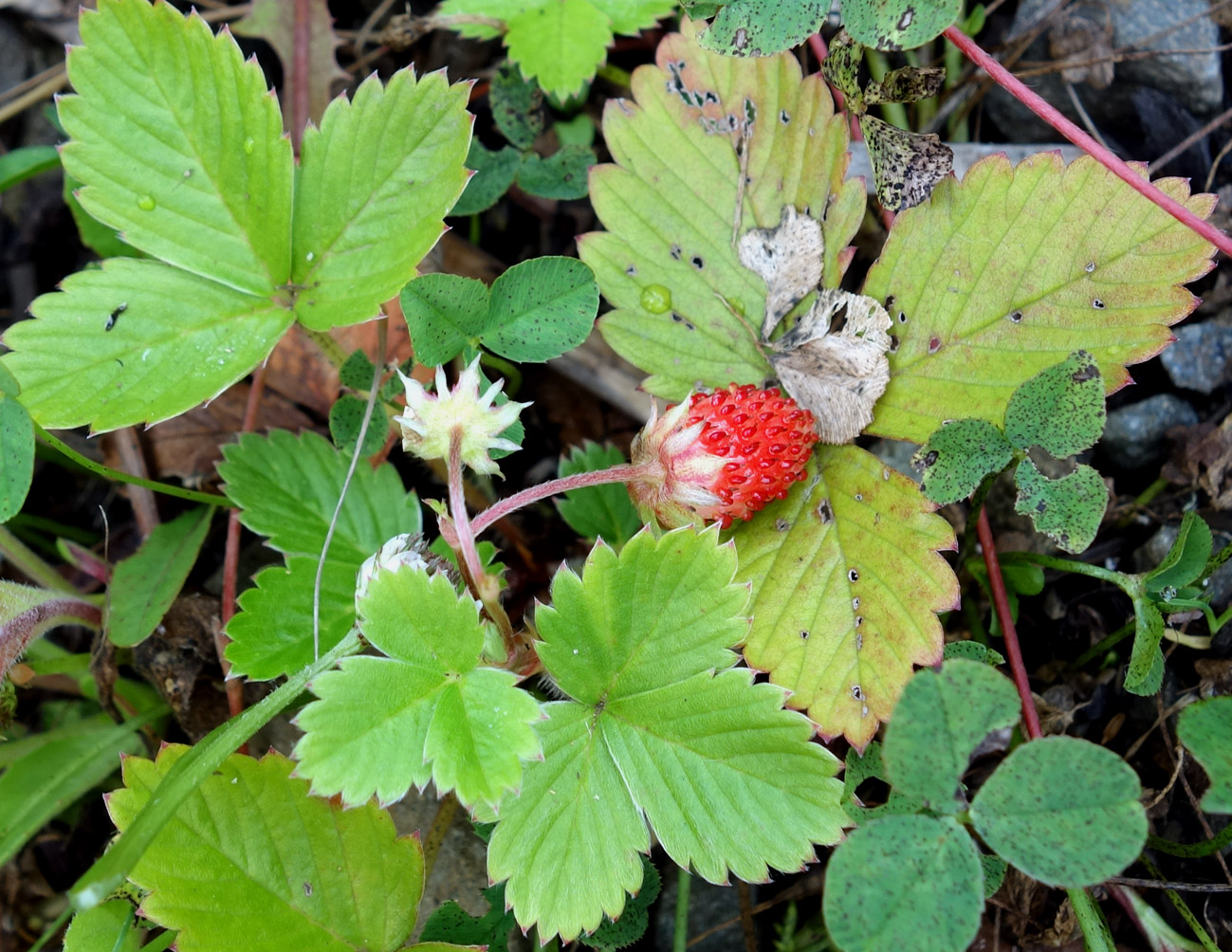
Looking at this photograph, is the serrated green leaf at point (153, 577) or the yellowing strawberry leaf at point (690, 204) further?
the serrated green leaf at point (153, 577)

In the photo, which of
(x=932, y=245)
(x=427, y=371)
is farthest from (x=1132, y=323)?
(x=427, y=371)

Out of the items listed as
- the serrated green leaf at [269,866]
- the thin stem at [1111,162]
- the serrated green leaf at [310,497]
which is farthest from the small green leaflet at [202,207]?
the thin stem at [1111,162]

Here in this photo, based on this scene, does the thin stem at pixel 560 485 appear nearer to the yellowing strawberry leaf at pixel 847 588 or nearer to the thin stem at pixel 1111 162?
the yellowing strawberry leaf at pixel 847 588

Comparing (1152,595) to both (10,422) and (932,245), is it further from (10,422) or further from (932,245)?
(10,422)

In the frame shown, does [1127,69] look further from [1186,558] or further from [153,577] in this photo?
[153,577]

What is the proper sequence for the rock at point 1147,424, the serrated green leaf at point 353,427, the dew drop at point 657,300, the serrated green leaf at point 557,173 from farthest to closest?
1. the serrated green leaf at point 557,173
2. the rock at point 1147,424
3. the serrated green leaf at point 353,427
4. the dew drop at point 657,300

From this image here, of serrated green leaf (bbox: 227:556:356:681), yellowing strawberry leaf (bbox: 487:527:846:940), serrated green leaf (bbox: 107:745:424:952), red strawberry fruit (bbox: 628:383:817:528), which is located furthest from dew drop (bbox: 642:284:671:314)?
serrated green leaf (bbox: 107:745:424:952)

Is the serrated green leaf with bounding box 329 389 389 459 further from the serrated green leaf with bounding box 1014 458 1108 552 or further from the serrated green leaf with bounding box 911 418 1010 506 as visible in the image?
the serrated green leaf with bounding box 1014 458 1108 552
